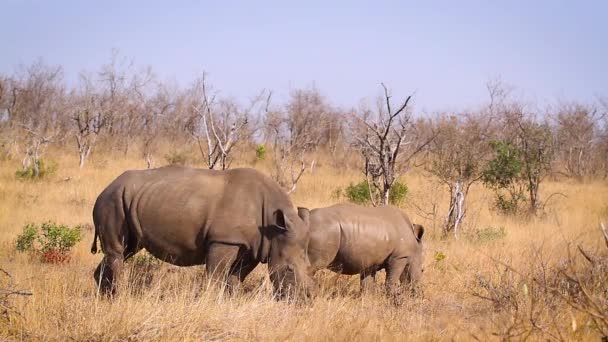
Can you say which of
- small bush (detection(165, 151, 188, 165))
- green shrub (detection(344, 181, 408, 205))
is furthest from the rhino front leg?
small bush (detection(165, 151, 188, 165))

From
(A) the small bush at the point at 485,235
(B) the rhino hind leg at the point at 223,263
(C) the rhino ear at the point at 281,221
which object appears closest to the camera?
(B) the rhino hind leg at the point at 223,263

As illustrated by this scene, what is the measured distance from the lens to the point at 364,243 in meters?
7.34

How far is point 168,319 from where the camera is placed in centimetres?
510

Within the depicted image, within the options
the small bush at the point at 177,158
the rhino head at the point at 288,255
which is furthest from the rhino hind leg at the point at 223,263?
the small bush at the point at 177,158

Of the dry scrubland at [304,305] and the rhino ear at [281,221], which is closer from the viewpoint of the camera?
the dry scrubland at [304,305]

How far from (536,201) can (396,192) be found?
3509 mm

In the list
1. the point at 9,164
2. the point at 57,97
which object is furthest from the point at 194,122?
the point at 9,164

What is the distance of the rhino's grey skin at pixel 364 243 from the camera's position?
7098 mm

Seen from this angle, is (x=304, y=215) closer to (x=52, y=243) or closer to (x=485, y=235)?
(x=52, y=243)

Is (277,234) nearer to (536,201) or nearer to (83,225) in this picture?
(83,225)

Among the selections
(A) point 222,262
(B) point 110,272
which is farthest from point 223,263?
(B) point 110,272

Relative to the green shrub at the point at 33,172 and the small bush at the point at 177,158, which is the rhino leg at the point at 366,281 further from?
the small bush at the point at 177,158

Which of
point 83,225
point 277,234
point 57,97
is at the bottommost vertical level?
point 83,225

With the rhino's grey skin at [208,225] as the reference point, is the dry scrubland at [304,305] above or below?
below
